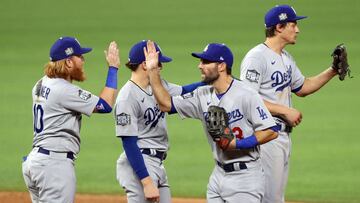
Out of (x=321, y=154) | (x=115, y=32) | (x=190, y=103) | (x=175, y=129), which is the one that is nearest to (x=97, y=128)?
(x=175, y=129)

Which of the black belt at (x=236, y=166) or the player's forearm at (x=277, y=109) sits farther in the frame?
the player's forearm at (x=277, y=109)

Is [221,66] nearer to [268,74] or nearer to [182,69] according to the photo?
[268,74]

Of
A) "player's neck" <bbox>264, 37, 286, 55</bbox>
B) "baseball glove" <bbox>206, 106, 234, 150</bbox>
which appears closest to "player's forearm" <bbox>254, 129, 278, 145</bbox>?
"baseball glove" <bbox>206, 106, 234, 150</bbox>

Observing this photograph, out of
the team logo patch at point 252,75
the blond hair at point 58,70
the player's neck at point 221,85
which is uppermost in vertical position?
the blond hair at point 58,70

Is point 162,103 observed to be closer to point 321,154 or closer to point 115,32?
point 321,154

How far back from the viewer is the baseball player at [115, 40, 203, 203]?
7.12 metres

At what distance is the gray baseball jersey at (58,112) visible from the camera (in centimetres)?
706

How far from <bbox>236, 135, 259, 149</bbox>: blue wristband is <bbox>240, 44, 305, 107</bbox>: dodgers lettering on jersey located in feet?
3.65

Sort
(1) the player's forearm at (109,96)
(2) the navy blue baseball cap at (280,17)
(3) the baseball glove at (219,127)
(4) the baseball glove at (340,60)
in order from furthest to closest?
(4) the baseball glove at (340,60) → (2) the navy blue baseball cap at (280,17) → (1) the player's forearm at (109,96) → (3) the baseball glove at (219,127)

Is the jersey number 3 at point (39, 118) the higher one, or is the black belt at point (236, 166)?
the jersey number 3 at point (39, 118)

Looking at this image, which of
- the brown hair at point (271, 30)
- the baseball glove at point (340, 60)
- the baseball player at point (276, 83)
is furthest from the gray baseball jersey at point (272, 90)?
the baseball glove at point (340, 60)

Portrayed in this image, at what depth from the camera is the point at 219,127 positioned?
6641 millimetres

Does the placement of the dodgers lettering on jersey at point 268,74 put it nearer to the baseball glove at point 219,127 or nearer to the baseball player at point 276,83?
the baseball player at point 276,83

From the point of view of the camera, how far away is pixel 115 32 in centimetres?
1958
